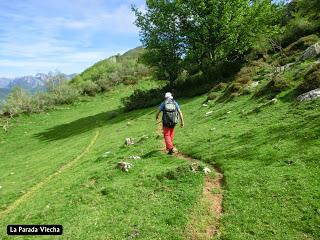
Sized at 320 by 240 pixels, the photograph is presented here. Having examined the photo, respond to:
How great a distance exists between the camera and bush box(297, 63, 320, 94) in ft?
83.9

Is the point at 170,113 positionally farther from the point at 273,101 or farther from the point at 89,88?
the point at 89,88

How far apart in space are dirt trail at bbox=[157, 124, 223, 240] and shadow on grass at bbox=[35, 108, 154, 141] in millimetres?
31143

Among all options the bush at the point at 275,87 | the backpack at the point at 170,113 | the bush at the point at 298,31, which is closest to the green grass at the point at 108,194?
the backpack at the point at 170,113

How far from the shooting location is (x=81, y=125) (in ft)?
176

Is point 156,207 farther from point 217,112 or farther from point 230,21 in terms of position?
point 230,21

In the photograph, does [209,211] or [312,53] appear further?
A: [312,53]

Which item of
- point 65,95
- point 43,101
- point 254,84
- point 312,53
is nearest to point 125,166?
point 254,84

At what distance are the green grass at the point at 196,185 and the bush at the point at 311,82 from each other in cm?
189

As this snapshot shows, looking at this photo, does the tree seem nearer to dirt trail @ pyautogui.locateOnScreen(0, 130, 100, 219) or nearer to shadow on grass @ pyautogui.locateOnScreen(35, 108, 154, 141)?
shadow on grass @ pyautogui.locateOnScreen(35, 108, 154, 141)

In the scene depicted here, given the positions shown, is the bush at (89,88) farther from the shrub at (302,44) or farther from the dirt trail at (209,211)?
the dirt trail at (209,211)

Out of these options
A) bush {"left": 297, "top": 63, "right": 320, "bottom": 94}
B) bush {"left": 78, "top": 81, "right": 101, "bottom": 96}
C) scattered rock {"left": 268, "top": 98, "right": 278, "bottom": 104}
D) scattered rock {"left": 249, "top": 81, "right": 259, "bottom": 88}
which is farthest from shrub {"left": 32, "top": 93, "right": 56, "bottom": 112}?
bush {"left": 297, "top": 63, "right": 320, "bottom": 94}

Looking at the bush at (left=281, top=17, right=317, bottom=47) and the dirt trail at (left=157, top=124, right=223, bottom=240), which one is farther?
the bush at (left=281, top=17, right=317, bottom=47)

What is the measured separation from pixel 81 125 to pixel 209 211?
41.7 m

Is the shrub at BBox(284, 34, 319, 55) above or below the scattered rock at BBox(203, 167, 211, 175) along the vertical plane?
above
